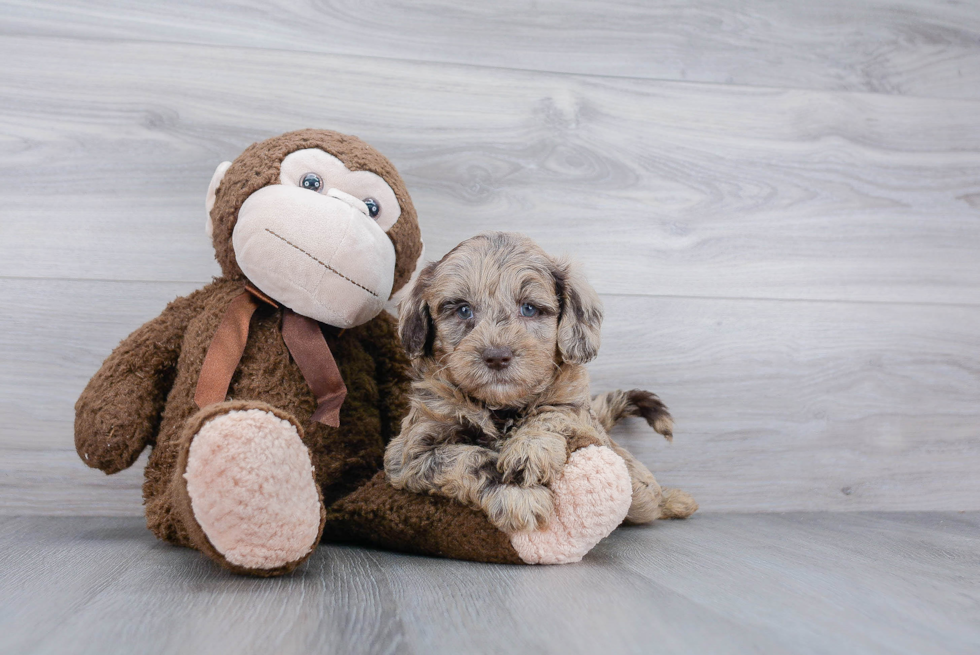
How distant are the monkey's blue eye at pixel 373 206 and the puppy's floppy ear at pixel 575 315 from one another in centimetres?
37

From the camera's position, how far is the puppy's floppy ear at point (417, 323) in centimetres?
136

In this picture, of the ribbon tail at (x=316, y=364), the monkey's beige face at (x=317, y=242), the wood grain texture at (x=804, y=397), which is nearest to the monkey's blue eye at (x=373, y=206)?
the monkey's beige face at (x=317, y=242)

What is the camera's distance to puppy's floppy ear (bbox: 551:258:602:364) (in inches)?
51.9

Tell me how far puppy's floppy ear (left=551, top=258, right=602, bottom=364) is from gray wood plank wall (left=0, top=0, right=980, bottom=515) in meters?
0.52

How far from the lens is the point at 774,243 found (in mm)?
1974

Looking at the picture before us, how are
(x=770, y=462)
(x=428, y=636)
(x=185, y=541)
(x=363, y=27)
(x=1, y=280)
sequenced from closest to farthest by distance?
1. (x=428, y=636)
2. (x=185, y=541)
3. (x=1, y=280)
4. (x=363, y=27)
5. (x=770, y=462)

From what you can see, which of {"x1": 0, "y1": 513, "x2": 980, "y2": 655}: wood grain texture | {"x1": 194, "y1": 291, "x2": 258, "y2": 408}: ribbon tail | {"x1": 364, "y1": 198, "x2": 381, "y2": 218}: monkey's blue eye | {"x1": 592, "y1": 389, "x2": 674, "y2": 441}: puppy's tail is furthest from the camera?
{"x1": 592, "y1": 389, "x2": 674, "y2": 441}: puppy's tail

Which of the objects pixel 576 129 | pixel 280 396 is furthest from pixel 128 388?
pixel 576 129

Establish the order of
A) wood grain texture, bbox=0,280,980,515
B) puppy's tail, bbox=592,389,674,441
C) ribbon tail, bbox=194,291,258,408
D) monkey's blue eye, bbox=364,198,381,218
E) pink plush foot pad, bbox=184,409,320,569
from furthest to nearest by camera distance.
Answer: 1. wood grain texture, bbox=0,280,980,515
2. puppy's tail, bbox=592,389,674,441
3. monkey's blue eye, bbox=364,198,381,218
4. ribbon tail, bbox=194,291,258,408
5. pink plush foot pad, bbox=184,409,320,569

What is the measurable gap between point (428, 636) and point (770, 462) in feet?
4.52

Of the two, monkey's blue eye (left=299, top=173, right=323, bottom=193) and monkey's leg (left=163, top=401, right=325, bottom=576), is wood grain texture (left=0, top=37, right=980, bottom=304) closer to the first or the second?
monkey's blue eye (left=299, top=173, right=323, bottom=193)

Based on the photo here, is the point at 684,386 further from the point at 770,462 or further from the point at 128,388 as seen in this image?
the point at 128,388

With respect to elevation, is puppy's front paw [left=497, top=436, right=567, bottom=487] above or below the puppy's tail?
above

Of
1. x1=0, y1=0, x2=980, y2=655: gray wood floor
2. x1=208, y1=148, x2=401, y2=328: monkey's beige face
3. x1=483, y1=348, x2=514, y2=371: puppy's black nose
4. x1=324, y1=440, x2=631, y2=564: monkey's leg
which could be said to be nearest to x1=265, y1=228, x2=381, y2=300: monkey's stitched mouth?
x1=208, y1=148, x2=401, y2=328: monkey's beige face
